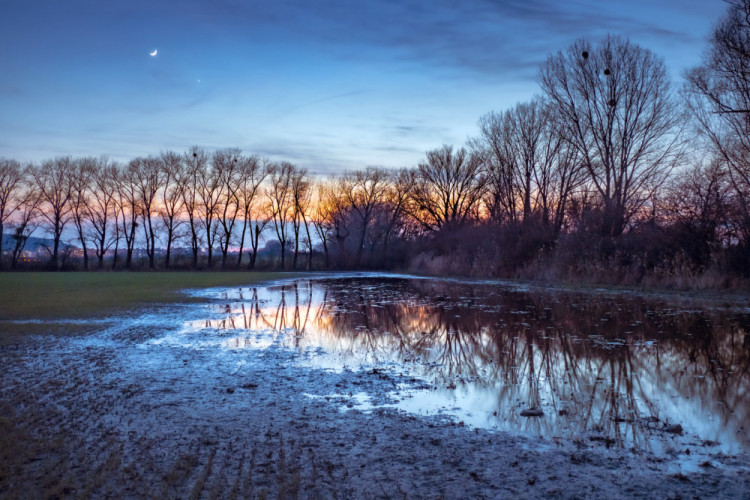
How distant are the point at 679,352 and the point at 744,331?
3.09 metres

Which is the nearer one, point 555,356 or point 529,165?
point 555,356

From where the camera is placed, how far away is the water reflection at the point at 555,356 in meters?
5.15

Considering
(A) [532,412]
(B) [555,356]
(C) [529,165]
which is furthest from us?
(C) [529,165]

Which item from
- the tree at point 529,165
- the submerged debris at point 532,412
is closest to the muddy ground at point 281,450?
the submerged debris at point 532,412

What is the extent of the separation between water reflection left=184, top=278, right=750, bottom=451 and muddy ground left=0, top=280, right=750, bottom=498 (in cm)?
53

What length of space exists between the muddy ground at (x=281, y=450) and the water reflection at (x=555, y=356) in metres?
0.53

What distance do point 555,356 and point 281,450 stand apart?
5.33m

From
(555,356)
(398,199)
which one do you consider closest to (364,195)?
(398,199)

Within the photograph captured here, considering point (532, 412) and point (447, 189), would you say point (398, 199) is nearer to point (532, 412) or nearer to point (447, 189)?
point (447, 189)

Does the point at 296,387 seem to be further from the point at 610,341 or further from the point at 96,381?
the point at 610,341

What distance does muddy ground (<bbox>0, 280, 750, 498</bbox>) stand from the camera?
355cm

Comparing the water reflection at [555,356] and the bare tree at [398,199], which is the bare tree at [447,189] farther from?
the water reflection at [555,356]

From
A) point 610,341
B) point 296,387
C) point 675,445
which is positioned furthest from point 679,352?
point 296,387

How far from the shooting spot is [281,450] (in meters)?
4.25
